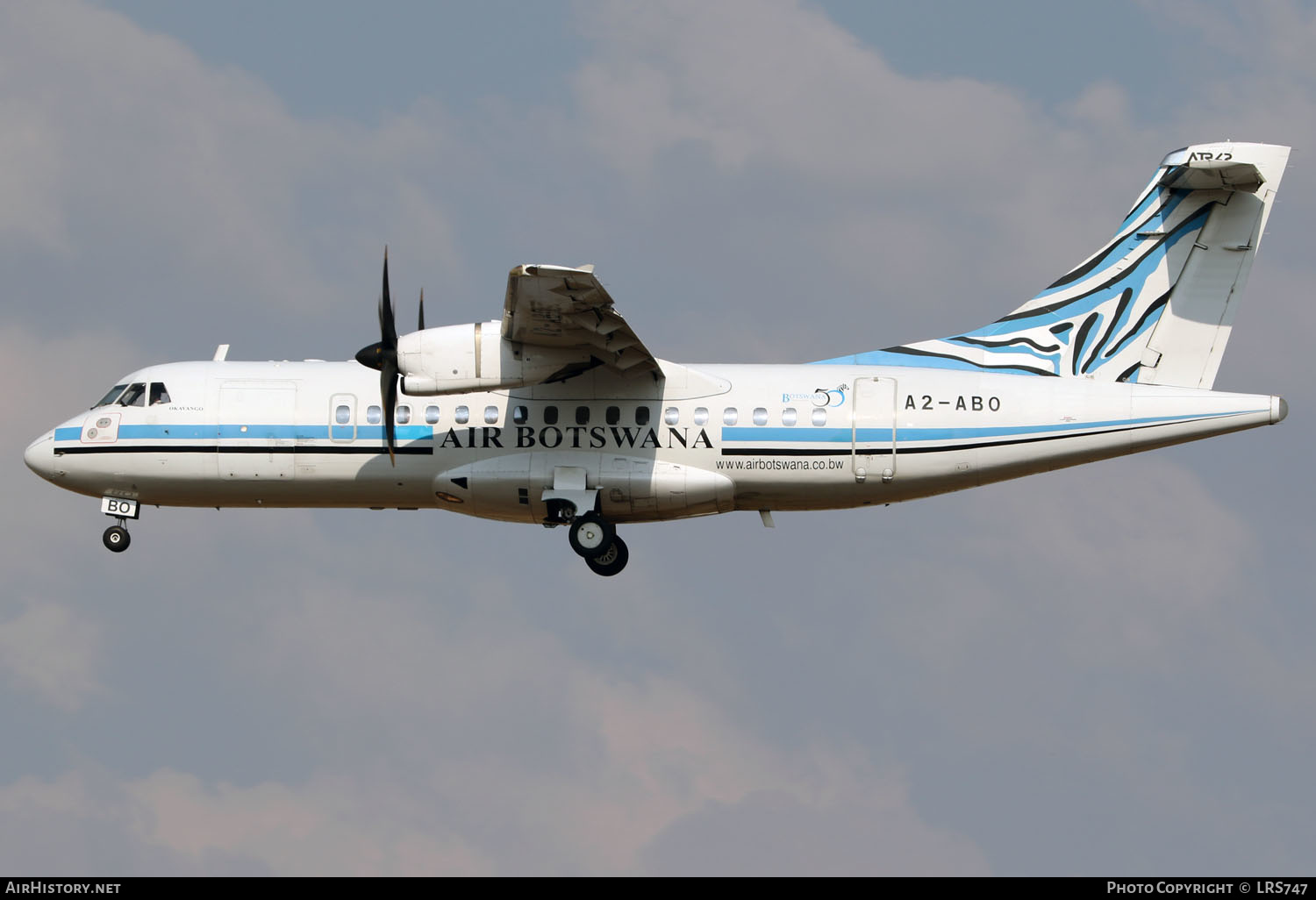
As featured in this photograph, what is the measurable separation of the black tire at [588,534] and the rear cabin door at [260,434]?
5.10m

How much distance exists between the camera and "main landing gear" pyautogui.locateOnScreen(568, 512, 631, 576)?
1326 inches

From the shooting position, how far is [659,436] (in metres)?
33.8

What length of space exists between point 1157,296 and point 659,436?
9.27 m

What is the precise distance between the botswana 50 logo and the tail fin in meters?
1.37

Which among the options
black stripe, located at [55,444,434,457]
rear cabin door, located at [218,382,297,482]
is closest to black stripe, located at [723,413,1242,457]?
black stripe, located at [55,444,434,457]

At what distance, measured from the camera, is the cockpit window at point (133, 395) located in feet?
116

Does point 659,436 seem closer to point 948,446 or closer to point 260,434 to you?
point 948,446

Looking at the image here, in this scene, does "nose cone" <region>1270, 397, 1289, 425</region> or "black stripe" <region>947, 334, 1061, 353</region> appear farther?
"black stripe" <region>947, 334, 1061, 353</region>

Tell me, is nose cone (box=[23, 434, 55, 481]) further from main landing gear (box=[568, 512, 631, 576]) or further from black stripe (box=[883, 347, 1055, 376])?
black stripe (box=[883, 347, 1055, 376])

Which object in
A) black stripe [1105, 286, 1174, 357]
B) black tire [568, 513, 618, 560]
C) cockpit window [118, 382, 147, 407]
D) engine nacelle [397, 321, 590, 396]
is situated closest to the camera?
engine nacelle [397, 321, 590, 396]

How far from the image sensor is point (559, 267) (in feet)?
97.7

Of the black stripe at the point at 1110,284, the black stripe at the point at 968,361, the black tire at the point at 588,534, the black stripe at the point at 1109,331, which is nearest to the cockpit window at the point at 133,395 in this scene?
the black tire at the point at 588,534

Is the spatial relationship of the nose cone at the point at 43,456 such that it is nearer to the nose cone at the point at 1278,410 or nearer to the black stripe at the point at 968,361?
the black stripe at the point at 968,361

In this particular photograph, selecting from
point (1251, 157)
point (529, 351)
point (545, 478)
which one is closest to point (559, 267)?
point (529, 351)
